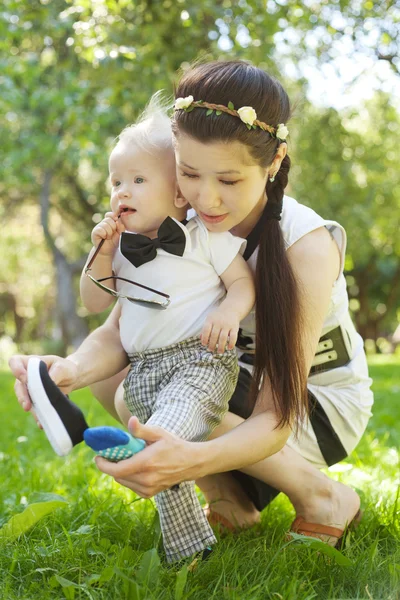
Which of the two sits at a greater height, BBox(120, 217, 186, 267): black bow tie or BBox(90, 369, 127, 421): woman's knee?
BBox(120, 217, 186, 267): black bow tie

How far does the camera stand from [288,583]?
1.85 metres

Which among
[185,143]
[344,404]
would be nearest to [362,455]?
[344,404]

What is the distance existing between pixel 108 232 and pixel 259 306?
1.61ft

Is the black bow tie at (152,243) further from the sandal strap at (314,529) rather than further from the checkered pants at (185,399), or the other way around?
the sandal strap at (314,529)

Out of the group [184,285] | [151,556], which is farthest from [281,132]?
[151,556]

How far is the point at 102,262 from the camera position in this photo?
7.29 feet

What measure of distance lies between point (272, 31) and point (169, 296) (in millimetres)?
3067

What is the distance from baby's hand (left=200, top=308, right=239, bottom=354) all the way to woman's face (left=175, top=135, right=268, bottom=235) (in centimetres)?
30

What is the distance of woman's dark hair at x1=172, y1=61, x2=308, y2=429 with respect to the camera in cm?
203

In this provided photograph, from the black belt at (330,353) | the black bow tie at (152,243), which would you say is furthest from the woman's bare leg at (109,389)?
the black belt at (330,353)

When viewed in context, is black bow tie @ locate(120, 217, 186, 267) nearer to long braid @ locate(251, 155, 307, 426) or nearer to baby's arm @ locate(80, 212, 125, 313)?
baby's arm @ locate(80, 212, 125, 313)

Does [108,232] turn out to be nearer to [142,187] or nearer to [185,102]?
[142,187]

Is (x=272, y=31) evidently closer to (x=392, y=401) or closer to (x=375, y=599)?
(x=392, y=401)

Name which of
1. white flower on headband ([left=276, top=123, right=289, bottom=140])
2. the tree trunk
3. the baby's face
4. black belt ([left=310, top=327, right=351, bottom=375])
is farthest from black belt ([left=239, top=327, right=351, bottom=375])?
the tree trunk
